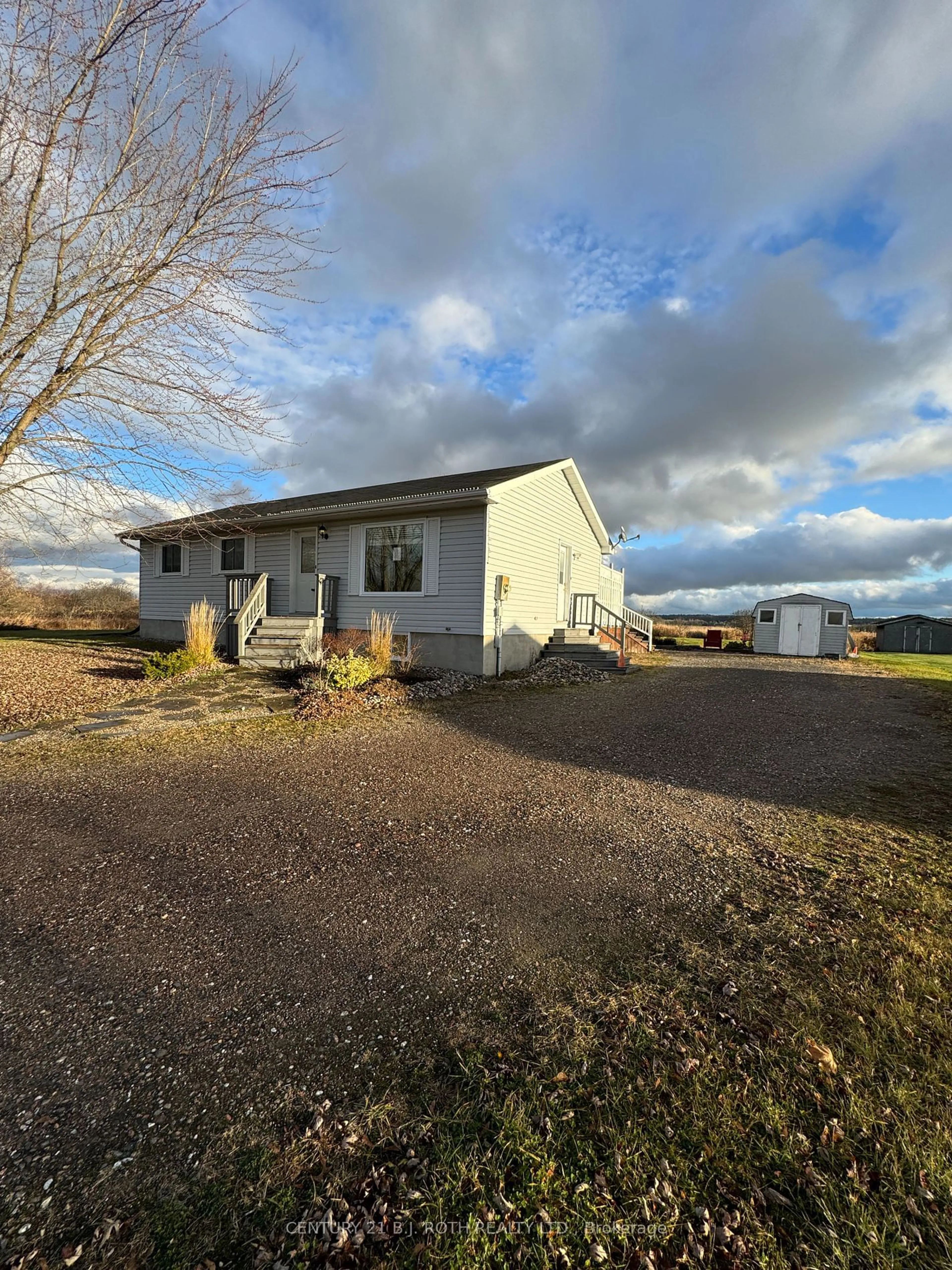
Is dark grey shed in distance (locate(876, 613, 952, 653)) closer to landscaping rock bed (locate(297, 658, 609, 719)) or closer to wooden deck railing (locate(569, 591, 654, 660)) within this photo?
wooden deck railing (locate(569, 591, 654, 660))

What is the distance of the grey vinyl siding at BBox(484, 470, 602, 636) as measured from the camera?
447 inches

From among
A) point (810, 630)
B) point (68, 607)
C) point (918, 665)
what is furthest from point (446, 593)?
point (68, 607)

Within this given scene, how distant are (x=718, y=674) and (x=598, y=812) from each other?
1029 cm

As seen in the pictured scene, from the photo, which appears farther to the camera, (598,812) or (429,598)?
(429,598)

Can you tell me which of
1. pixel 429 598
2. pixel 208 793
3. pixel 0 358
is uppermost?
pixel 0 358

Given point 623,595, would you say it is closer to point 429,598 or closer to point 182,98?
point 429,598

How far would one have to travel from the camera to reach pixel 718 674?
1327 centimetres

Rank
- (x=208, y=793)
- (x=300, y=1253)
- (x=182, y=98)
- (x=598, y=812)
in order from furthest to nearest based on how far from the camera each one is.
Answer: (x=182, y=98)
(x=208, y=793)
(x=598, y=812)
(x=300, y=1253)

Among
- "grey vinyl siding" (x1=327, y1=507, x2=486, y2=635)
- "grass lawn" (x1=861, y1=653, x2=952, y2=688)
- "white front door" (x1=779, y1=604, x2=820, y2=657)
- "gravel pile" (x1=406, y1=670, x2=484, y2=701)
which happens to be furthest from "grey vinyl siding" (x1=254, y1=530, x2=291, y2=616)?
"white front door" (x1=779, y1=604, x2=820, y2=657)

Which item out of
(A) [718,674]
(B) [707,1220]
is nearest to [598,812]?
(B) [707,1220]

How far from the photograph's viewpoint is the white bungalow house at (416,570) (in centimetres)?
1125

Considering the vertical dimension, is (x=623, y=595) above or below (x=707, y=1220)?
above

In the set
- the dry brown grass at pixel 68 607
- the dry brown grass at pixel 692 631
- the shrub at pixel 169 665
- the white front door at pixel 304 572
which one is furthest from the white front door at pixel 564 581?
the dry brown grass at pixel 68 607

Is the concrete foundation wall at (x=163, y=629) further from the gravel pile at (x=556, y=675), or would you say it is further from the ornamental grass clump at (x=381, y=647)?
the gravel pile at (x=556, y=675)
